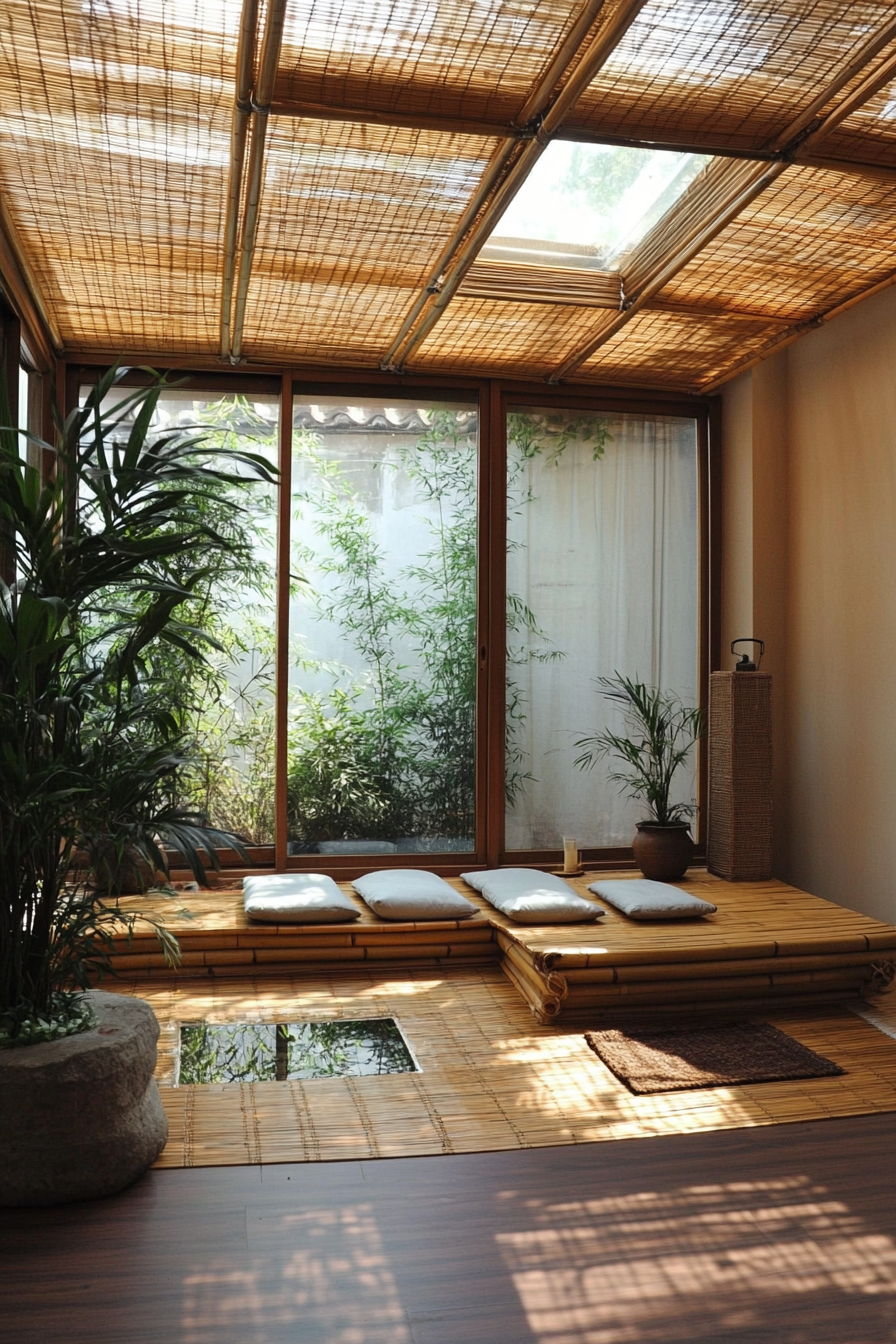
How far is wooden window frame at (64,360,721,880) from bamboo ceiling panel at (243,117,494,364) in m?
0.38

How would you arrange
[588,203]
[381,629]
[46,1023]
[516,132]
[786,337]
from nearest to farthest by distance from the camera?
[46,1023] → [516,132] → [588,203] → [786,337] → [381,629]

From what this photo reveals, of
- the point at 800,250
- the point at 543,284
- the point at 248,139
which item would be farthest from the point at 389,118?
the point at 800,250

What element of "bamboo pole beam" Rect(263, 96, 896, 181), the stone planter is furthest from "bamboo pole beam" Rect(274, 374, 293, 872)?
the stone planter

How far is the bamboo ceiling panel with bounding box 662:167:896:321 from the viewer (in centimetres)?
382

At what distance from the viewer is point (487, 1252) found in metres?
2.62

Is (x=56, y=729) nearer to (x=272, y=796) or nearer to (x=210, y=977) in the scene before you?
(x=210, y=977)

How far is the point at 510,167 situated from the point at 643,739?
10.3ft

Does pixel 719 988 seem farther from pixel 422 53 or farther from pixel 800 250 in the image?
pixel 422 53

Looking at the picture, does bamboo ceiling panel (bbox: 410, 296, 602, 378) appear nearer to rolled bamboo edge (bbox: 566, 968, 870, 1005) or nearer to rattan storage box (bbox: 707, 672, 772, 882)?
rattan storage box (bbox: 707, 672, 772, 882)

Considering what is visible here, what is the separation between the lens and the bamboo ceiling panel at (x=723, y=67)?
2.92 metres

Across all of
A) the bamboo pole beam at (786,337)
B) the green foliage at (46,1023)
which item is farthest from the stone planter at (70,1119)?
the bamboo pole beam at (786,337)

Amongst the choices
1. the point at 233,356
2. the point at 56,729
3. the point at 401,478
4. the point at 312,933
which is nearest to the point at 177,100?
the point at 56,729

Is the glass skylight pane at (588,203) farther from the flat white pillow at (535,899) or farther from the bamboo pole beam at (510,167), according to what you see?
the flat white pillow at (535,899)

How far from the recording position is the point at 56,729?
300 cm
